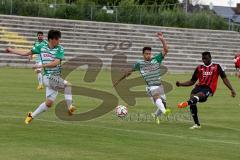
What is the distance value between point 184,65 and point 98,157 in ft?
134

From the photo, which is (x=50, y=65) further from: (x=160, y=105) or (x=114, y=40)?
(x=114, y=40)

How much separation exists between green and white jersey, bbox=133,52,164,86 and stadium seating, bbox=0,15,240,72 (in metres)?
26.0

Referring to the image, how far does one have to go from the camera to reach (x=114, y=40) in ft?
170

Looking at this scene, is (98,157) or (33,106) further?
(33,106)

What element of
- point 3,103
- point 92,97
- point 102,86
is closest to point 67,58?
point 102,86

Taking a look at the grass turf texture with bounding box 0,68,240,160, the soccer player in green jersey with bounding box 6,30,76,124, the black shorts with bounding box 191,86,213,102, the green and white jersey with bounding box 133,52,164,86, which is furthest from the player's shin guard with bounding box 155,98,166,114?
the soccer player in green jersey with bounding box 6,30,76,124

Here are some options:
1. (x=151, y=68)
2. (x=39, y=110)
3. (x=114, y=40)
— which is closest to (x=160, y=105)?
(x=151, y=68)

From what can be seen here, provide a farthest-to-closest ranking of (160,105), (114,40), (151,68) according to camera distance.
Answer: (114,40), (151,68), (160,105)

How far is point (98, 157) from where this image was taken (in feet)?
38.1

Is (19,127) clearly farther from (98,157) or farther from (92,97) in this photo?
(92,97)

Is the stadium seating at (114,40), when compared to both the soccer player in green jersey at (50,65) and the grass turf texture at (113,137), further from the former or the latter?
the soccer player in green jersey at (50,65)

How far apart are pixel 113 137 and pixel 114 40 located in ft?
123

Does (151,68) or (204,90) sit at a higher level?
(151,68)

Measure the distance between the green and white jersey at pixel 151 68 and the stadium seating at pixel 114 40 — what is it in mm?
26031
